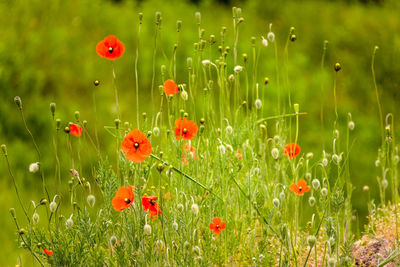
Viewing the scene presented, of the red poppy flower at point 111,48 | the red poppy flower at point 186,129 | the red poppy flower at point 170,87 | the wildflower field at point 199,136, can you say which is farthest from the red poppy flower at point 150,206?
the red poppy flower at point 111,48

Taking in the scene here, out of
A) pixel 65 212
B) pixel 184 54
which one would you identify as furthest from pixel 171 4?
pixel 65 212

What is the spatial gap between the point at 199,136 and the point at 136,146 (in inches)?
19.5

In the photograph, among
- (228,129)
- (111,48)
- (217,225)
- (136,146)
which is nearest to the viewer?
Result: (136,146)

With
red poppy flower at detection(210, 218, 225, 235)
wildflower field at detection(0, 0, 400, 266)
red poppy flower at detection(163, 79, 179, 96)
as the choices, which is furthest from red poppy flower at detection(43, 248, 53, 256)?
red poppy flower at detection(163, 79, 179, 96)

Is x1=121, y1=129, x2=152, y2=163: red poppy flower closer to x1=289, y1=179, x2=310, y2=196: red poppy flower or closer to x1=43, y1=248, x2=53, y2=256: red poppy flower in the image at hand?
x1=43, y1=248, x2=53, y2=256: red poppy flower

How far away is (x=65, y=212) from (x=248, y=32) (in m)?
4.21

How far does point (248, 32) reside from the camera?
6852 mm

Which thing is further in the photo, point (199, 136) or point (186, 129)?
point (199, 136)

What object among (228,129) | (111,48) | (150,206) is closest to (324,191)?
(228,129)

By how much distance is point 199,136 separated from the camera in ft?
7.49

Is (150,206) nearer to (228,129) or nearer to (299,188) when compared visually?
(228,129)

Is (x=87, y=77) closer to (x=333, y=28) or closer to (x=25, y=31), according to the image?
(x=25, y=31)

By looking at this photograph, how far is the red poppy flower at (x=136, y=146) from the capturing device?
1806 millimetres

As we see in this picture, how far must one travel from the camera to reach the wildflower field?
76.9 inches
